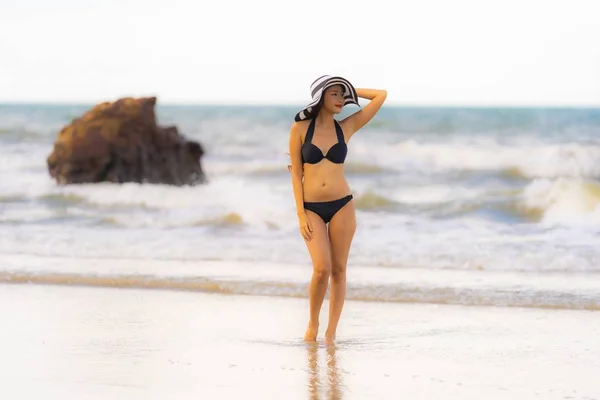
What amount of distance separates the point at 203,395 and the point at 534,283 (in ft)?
16.8

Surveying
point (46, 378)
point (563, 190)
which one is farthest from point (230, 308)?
point (563, 190)

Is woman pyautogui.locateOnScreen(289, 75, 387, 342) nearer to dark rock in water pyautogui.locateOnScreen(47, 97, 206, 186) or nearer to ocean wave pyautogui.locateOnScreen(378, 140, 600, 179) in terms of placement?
dark rock in water pyautogui.locateOnScreen(47, 97, 206, 186)

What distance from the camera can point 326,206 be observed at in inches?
279

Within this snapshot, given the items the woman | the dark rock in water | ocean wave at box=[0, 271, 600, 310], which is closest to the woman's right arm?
the woman

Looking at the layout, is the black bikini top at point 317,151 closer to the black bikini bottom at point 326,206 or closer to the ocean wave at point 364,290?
the black bikini bottom at point 326,206

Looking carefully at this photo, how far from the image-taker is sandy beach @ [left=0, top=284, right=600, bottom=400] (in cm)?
621

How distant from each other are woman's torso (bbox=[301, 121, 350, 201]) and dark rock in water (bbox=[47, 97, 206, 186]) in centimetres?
1509

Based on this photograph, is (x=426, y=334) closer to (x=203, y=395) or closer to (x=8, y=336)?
(x=203, y=395)

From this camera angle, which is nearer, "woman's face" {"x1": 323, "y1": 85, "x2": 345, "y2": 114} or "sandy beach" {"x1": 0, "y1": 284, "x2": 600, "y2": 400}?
"sandy beach" {"x1": 0, "y1": 284, "x2": 600, "y2": 400}

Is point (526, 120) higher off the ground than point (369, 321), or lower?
higher

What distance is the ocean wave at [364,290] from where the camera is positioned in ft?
30.9

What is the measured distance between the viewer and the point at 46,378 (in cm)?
641

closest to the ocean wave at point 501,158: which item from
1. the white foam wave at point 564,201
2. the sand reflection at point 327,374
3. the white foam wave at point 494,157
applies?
the white foam wave at point 494,157

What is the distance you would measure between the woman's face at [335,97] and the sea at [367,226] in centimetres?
305
